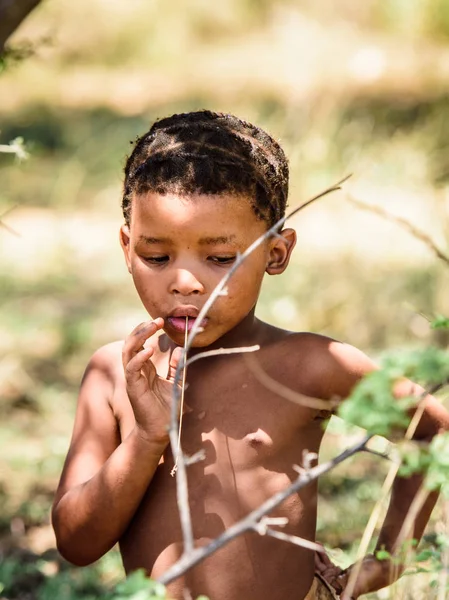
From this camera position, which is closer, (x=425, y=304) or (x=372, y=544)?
(x=372, y=544)

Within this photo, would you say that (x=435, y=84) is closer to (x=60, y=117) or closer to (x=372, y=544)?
(x=60, y=117)

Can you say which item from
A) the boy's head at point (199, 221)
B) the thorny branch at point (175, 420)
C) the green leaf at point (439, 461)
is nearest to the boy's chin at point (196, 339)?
the boy's head at point (199, 221)

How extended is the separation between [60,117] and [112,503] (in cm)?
786

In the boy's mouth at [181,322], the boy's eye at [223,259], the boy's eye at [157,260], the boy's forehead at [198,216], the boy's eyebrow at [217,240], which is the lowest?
the boy's mouth at [181,322]

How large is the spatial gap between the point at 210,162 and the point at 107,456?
71cm

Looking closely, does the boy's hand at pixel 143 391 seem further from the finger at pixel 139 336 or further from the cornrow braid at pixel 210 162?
the cornrow braid at pixel 210 162

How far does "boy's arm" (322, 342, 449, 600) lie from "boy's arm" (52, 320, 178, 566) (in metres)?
0.38

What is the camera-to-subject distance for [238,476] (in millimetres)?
2189

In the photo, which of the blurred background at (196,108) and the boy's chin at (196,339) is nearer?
the boy's chin at (196,339)

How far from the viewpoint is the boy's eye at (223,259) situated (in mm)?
2121

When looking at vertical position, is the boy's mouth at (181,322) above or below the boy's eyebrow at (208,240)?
below

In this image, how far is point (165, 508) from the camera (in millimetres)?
2215

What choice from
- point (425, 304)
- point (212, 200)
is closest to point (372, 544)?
point (212, 200)

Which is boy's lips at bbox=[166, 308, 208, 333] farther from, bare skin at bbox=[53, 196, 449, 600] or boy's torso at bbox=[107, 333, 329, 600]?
boy's torso at bbox=[107, 333, 329, 600]
